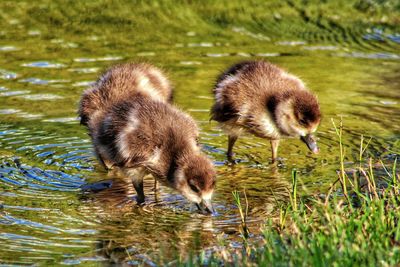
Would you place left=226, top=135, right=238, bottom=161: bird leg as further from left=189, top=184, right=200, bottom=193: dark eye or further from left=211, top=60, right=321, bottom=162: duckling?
left=189, top=184, right=200, bottom=193: dark eye

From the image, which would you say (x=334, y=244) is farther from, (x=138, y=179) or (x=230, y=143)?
(x=230, y=143)

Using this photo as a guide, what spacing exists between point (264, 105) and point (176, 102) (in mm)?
1886

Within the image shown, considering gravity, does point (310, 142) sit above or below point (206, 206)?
below

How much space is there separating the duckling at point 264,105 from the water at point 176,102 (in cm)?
28

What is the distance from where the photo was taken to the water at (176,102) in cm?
639

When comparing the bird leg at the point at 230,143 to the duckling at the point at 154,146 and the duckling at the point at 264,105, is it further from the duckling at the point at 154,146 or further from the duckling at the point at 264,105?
the duckling at the point at 154,146

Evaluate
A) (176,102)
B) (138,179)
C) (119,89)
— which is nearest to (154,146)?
(138,179)

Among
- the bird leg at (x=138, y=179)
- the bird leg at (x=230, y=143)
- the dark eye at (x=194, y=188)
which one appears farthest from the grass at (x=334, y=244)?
the bird leg at (x=230, y=143)

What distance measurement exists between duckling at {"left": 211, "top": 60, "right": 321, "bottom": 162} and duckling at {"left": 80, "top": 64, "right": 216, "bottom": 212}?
1.04 metres

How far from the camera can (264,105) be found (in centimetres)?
834

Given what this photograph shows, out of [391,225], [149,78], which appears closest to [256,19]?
[149,78]

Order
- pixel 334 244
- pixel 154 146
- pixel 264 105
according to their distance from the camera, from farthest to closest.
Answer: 1. pixel 264 105
2. pixel 154 146
3. pixel 334 244

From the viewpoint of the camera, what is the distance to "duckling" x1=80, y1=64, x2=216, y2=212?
6.68 m

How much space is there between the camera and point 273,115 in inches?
325
